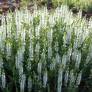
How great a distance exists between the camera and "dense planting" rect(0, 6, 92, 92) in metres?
4.62

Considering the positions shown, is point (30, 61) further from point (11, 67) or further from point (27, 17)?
point (27, 17)

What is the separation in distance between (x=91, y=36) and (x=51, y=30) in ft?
2.36

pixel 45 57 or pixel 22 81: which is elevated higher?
pixel 45 57

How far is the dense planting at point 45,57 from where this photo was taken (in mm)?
4625

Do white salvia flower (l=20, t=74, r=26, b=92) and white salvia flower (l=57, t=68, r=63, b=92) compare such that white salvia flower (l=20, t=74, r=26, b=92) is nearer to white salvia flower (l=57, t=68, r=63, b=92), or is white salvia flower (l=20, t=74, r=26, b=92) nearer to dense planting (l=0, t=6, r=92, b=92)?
dense planting (l=0, t=6, r=92, b=92)

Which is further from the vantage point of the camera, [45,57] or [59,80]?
[45,57]

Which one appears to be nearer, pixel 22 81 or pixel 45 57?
pixel 22 81

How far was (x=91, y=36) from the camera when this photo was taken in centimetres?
552

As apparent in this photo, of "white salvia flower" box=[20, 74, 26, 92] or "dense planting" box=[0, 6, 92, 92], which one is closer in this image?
"white salvia flower" box=[20, 74, 26, 92]

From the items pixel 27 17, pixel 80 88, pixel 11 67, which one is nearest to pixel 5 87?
pixel 11 67

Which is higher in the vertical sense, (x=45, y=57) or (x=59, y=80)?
(x=45, y=57)

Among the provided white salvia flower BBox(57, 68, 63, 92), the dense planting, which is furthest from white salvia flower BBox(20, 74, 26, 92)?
white salvia flower BBox(57, 68, 63, 92)

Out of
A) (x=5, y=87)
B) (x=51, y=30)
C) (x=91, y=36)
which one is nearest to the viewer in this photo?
(x=5, y=87)

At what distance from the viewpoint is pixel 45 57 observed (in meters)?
4.84
